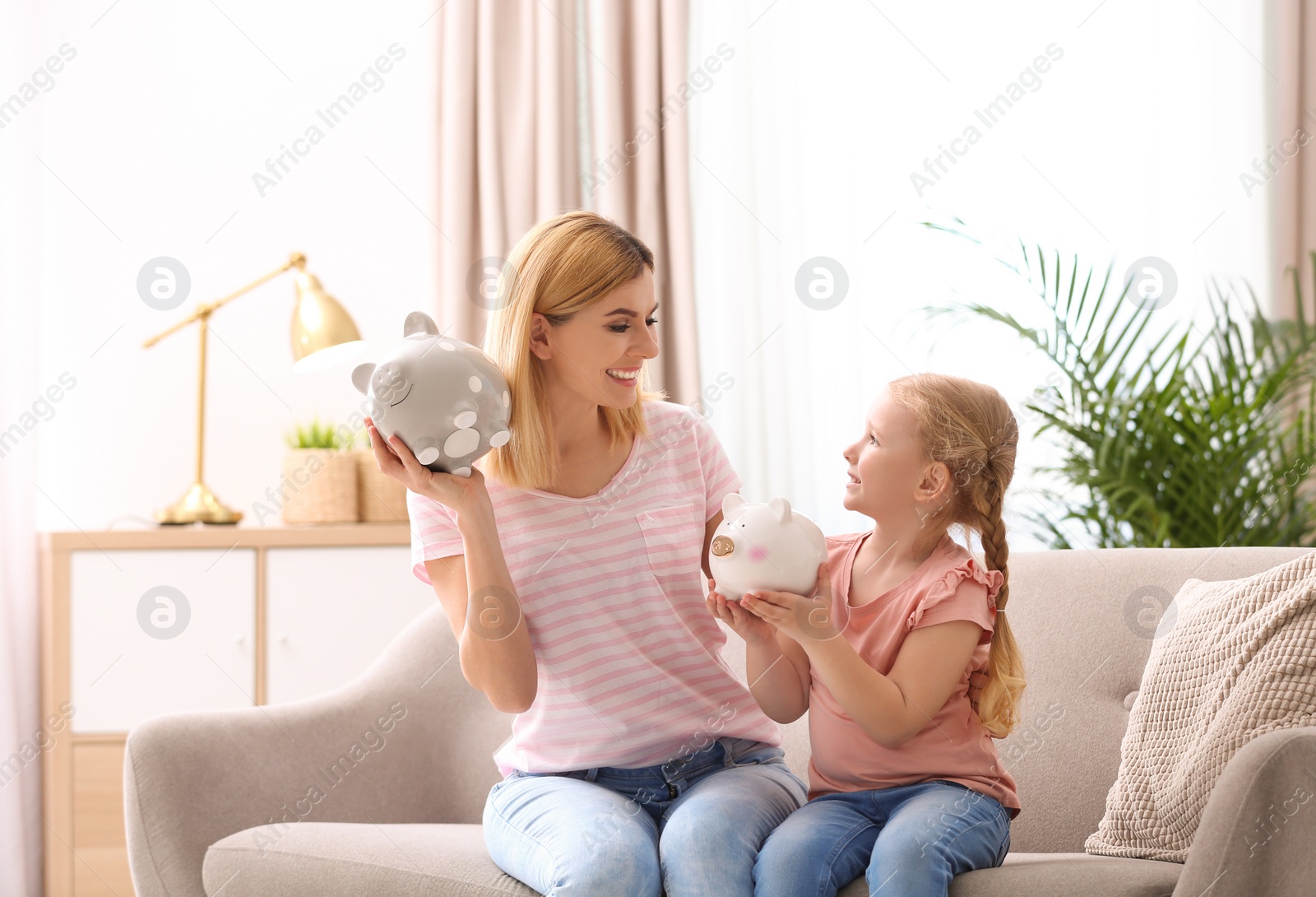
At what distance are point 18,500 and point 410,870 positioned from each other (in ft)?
6.11

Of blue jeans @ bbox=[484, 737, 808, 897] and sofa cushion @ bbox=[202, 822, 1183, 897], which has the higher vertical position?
blue jeans @ bbox=[484, 737, 808, 897]

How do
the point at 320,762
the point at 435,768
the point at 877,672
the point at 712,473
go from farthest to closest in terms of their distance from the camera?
the point at 435,768
the point at 320,762
the point at 712,473
the point at 877,672

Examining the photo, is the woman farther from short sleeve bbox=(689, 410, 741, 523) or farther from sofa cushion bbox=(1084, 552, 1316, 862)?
sofa cushion bbox=(1084, 552, 1316, 862)

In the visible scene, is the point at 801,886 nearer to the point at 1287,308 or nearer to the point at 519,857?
the point at 519,857

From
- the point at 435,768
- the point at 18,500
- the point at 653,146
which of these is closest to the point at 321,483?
the point at 18,500

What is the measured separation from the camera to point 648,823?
4.59 feet

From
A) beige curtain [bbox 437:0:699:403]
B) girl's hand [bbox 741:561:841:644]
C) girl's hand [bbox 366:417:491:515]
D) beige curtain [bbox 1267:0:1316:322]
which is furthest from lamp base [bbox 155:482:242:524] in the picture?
beige curtain [bbox 1267:0:1316:322]

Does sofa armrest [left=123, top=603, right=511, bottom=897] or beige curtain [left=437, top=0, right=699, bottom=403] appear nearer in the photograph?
sofa armrest [left=123, top=603, right=511, bottom=897]

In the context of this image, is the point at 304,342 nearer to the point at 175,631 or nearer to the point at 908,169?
the point at 175,631

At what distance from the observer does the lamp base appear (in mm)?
2658

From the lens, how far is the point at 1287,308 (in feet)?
9.84

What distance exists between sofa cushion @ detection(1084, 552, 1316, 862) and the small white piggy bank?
509mm

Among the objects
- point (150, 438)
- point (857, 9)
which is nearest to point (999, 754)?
point (857, 9)

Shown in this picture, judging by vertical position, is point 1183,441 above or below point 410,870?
above
